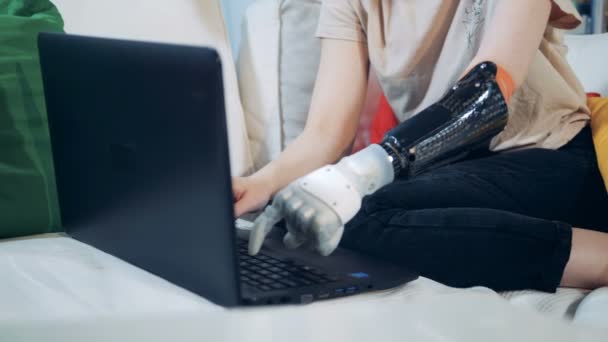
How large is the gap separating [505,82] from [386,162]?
23cm

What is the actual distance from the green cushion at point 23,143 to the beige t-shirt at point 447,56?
534 mm

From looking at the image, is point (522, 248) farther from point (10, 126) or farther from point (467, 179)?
point (10, 126)

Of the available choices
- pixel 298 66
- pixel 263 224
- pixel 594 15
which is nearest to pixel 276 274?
pixel 263 224

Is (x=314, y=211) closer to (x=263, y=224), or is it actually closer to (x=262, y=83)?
(x=263, y=224)

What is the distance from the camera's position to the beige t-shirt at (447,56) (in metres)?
1.18

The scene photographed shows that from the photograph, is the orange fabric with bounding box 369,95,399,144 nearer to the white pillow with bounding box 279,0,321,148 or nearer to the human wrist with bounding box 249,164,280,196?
the white pillow with bounding box 279,0,321,148

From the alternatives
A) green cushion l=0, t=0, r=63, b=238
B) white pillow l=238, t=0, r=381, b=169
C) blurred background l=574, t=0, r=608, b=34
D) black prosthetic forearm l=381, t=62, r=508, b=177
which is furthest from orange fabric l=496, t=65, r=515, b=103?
blurred background l=574, t=0, r=608, b=34

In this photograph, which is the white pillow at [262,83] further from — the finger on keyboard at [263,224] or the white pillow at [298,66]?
the finger on keyboard at [263,224]

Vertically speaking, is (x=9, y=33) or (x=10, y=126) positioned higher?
(x=9, y=33)

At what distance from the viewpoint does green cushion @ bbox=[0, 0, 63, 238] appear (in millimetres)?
1014

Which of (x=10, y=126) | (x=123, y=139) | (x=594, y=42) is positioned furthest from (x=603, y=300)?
(x=594, y=42)

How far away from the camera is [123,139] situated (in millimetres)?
706

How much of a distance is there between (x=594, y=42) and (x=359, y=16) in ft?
2.17

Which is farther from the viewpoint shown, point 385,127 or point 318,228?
point 385,127
